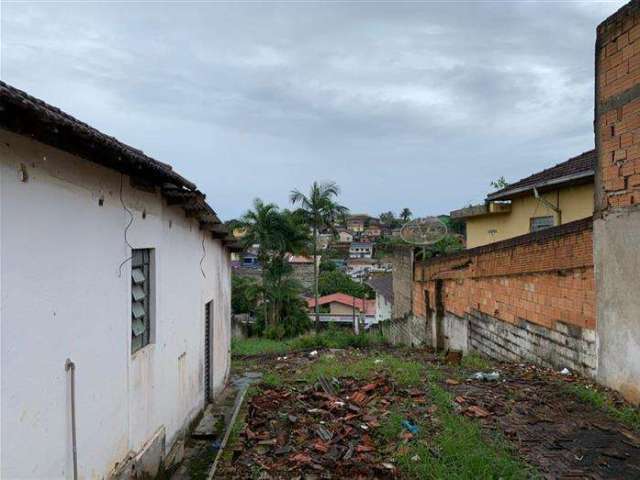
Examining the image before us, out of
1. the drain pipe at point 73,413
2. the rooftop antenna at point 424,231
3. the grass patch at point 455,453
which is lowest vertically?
the grass patch at point 455,453

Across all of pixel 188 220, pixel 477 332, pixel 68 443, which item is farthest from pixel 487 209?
pixel 68 443

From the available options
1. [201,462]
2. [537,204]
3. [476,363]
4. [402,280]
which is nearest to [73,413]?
[201,462]

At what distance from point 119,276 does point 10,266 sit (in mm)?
1894

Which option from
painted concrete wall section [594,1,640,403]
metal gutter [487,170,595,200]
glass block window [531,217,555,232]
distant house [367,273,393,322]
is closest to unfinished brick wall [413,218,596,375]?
painted concrete wall section [594,1,640,403]

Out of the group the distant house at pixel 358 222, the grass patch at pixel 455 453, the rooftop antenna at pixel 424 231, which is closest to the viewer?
the grass patch at pixel 455 453

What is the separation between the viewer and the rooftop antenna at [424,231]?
54.0 feet

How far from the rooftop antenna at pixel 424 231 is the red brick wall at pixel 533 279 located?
2960 mm

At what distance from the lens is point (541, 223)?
46.8 ft

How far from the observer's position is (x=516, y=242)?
31.1 feet

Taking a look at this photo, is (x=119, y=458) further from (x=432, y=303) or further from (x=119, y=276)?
(x=432, y=303)

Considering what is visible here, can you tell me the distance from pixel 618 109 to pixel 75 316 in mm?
6731

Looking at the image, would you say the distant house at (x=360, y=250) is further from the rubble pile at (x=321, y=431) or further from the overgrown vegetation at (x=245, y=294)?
the rubble pile at (x=321, y=431)

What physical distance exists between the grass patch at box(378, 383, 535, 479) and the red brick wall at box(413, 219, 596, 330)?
2726 millimetres

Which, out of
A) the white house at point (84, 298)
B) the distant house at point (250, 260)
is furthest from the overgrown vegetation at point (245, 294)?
the white house at point (84, 298)
